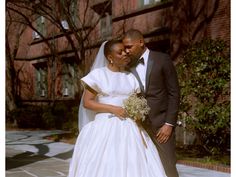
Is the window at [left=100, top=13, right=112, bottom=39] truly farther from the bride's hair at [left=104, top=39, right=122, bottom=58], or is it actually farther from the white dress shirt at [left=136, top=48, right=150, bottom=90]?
the bride's hair at [left=104, top=39, right=122, bottom=58]

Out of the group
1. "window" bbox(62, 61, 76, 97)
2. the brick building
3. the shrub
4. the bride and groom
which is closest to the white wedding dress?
the bride and groom

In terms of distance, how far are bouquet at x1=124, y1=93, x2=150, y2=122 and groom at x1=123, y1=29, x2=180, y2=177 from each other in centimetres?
29

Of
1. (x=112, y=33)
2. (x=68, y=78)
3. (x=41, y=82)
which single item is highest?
(x=112, y=33)

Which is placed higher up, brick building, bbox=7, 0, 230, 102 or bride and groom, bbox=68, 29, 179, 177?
brick building, bbox=7, 0, 230, 102

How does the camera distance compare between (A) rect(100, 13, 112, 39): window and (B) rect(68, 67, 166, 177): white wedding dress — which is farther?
(A) rect(100, 13, 112, 39): window

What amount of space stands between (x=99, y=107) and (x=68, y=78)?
1760cm

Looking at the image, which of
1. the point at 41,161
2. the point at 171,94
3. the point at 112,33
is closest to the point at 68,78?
the point at 112,33

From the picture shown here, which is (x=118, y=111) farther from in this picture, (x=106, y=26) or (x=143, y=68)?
(x=106, y=26)

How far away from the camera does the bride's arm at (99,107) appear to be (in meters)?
4.41

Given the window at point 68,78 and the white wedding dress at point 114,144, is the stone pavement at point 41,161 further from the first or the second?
the window at point 68,78

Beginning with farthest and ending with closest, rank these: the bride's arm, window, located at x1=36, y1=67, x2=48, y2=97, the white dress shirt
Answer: window, located at x1=36, y1=67, x2=48, y2=97, the white dress shirt, the bride's arm

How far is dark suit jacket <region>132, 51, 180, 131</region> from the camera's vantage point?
4.57 metres

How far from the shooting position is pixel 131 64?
4.70 m

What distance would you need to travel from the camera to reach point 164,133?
4551 millimetres
